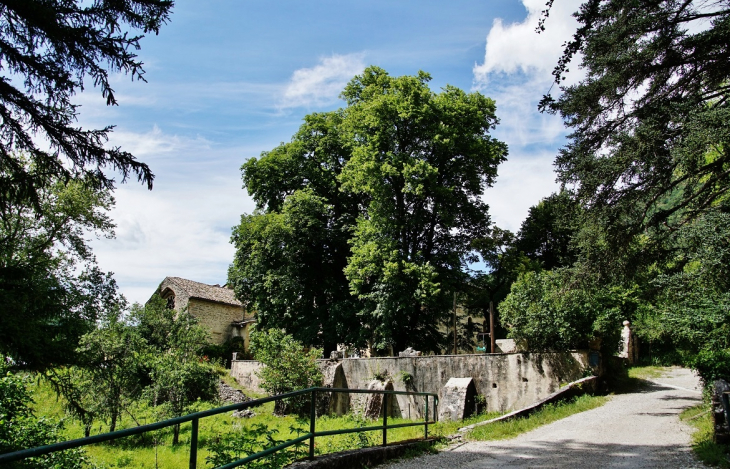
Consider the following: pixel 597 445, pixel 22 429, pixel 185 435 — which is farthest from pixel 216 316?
pixel 597 445

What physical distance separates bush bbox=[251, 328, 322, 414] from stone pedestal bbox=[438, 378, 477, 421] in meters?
5.54

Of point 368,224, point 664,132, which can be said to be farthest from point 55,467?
point 368,224

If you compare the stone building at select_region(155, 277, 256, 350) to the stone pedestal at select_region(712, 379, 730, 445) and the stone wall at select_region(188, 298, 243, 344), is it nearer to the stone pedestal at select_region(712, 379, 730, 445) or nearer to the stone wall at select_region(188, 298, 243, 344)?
the stone wall at select_region(188, 298, 243, 344)

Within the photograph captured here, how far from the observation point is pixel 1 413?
7.55 metres

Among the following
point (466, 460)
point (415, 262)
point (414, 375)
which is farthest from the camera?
point (415, 262)

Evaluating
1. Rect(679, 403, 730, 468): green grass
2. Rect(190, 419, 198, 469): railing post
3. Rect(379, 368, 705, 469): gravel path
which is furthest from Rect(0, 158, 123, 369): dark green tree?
Rect(679, 403, 730, 468): green grass

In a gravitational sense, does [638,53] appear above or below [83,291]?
above

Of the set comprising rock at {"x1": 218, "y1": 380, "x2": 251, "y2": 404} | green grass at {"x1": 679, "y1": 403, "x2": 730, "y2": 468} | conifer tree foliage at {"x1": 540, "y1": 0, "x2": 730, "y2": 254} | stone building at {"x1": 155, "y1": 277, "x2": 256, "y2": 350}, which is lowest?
rock at {"x1": 218, "y1": 380, "x2": 251, "y2": 404}

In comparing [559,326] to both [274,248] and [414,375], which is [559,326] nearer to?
[414,375]

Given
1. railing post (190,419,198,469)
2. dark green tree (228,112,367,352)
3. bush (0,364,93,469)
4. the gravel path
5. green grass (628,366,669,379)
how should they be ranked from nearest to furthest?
railing post (190,419,198,469) < the gravel path < bush (0,364,93,469) < green grass (628,366,669,379) < dark green tree (228,112,367,352)

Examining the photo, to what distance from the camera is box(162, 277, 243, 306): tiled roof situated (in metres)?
34.7

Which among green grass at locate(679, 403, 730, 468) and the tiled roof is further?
the tiled roof

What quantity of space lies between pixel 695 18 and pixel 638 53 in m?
1.10

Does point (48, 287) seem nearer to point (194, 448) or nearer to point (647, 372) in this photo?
point (194, 448)
